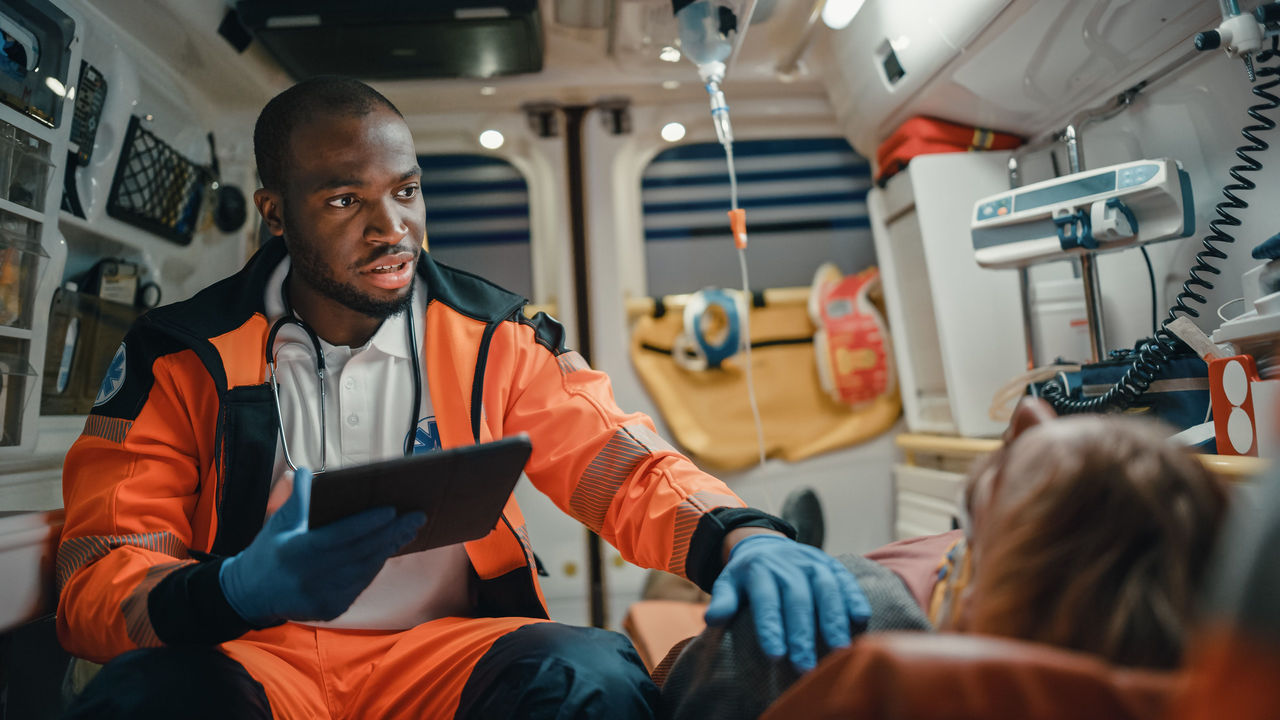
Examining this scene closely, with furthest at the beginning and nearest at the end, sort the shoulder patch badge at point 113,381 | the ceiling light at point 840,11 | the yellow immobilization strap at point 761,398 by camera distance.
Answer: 1. the yellow immobilization strap at point 761,398
2. the ceiling light at point 840,11
3. the shoulder patch badge at point 113,381

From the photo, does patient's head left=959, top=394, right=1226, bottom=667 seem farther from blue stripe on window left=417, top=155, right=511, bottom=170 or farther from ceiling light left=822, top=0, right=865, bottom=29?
blue stripe on window left=417, top=155, right=511, bottom=170

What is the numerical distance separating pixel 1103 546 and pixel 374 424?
121 centimetres

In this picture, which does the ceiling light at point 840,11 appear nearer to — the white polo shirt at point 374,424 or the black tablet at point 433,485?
the white polo shirt at point 374,424

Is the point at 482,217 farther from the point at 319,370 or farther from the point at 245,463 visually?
the point at 245,463

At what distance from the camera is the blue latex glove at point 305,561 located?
0.91m

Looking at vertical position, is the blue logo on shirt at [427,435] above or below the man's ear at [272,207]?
below

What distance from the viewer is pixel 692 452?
2.62 m

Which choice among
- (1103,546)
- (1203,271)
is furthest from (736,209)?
(1103,546)

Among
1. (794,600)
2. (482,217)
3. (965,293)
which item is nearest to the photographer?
(794,600)

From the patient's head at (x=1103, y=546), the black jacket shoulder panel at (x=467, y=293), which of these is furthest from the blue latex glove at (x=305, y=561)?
the patient's head at (x=1103, y=546)

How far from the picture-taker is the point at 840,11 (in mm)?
2125

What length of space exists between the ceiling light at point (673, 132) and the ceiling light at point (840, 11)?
76 cm

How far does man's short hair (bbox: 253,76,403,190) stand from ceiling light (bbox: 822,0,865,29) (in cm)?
135

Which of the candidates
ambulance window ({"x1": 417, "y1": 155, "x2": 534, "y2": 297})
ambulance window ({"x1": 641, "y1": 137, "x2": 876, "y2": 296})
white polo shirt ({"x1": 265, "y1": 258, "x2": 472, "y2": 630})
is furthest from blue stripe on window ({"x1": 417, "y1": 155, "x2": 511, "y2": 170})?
white polo shirt ({"x1": 265, "y1": 258, "x2": 472, "y2": 630})
